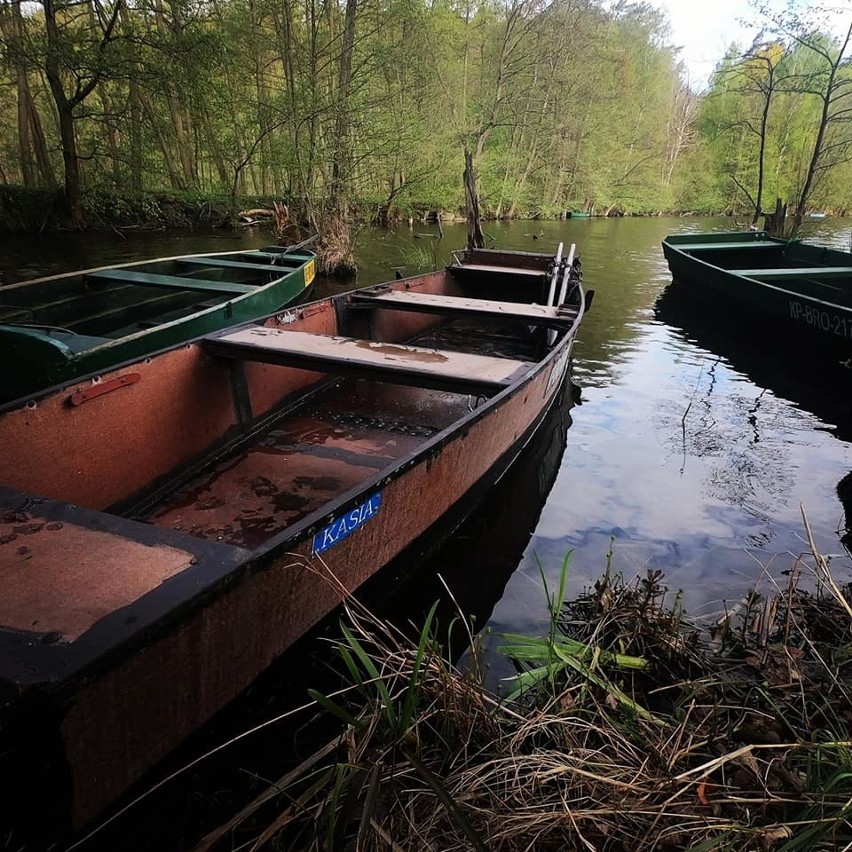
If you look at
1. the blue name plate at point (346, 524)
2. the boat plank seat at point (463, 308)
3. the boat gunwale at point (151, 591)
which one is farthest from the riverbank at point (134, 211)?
the boat gunwale at point (151, 591)

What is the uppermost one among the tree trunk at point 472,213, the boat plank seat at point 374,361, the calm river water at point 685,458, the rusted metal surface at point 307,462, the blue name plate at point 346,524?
the tree trunk at point 472,213

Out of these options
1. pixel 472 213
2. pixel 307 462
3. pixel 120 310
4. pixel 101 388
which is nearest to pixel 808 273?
pixel 472 213

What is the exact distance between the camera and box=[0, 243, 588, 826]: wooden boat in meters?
1.42

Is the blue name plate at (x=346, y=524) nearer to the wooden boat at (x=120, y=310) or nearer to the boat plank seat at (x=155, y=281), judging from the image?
the wooden boat at (x=120, y=310)

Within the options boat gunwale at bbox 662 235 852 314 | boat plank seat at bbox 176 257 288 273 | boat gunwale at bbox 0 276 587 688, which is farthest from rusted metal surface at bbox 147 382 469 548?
boat gunwale at bbox 662 235 852 314

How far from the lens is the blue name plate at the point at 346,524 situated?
2.09 m

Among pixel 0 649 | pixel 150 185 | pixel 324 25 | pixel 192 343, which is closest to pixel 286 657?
pixel 0 649

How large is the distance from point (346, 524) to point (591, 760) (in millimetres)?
1181

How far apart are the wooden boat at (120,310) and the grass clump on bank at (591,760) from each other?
298 centimetres

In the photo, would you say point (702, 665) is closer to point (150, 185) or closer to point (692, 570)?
point (692, 570)

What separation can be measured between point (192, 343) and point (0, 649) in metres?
2.64

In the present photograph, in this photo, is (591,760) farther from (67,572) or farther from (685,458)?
(685,458)

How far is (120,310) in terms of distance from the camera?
244 inches

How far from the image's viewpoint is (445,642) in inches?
122
